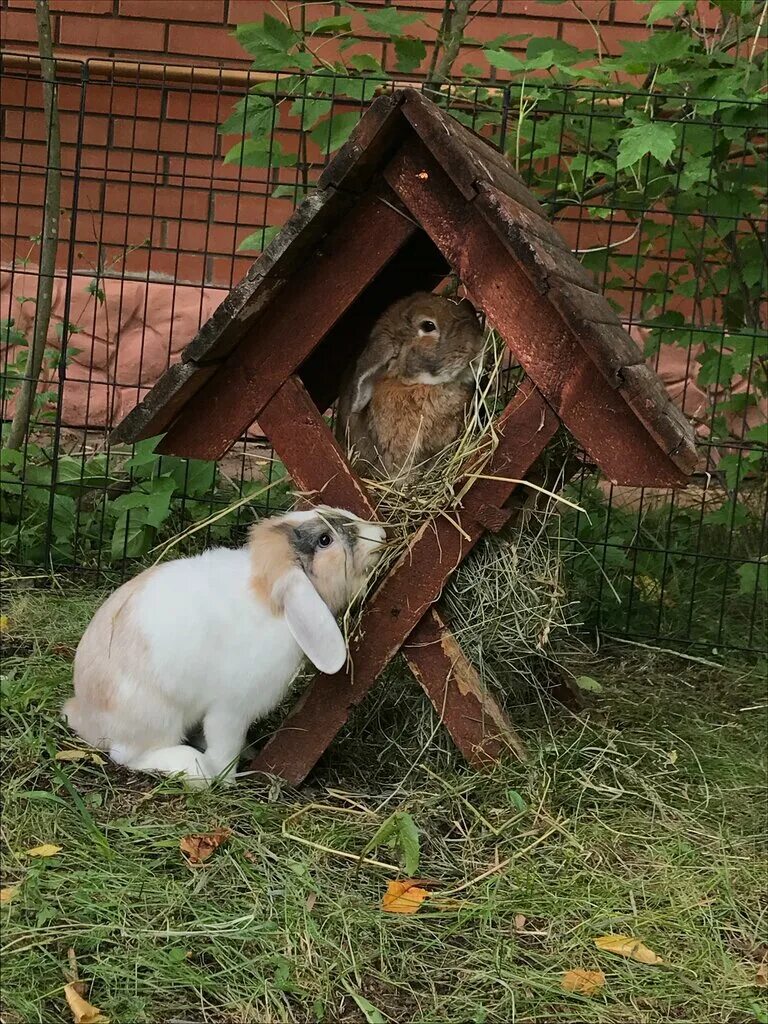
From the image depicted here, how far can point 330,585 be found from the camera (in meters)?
3.28

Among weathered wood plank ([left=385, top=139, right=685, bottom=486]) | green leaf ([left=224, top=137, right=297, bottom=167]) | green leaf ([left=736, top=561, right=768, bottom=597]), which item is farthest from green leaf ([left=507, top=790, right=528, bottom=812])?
green leaf ([left=224, top=137, right=297, bottom=167])

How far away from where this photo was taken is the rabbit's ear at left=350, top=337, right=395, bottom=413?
3.72 meters

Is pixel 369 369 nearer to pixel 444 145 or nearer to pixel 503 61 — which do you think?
pixel 444 145

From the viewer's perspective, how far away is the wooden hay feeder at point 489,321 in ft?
10.0

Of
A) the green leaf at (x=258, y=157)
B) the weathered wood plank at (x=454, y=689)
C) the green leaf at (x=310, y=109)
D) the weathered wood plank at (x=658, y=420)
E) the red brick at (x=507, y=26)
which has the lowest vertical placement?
the weathered wood plank at (x=454, y=689)

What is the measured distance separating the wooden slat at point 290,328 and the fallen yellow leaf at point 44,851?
45.8 inches

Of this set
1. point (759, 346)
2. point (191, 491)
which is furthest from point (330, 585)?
point (759, 346)

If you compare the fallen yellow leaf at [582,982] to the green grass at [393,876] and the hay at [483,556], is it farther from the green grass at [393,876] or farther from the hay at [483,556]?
the hay at [483,556]

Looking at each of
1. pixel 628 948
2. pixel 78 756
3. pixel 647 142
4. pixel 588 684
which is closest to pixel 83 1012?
pixel 78 756

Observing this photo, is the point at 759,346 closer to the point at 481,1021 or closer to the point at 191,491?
the point at 191,491

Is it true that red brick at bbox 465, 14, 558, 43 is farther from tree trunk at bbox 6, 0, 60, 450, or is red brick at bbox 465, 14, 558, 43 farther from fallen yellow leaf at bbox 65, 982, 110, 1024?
fallen yellow leaf at bbox 65, 982, 110, 1024

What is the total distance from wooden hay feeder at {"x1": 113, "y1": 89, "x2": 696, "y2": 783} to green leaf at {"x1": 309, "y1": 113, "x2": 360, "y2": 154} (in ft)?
A: 4.00

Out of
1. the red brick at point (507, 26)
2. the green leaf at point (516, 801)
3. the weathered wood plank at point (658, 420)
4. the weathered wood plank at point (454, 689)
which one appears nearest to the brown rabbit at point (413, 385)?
the weathered wood plank at point (454, 689)

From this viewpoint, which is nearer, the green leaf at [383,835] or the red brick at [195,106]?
the green leaf at [383,835]
